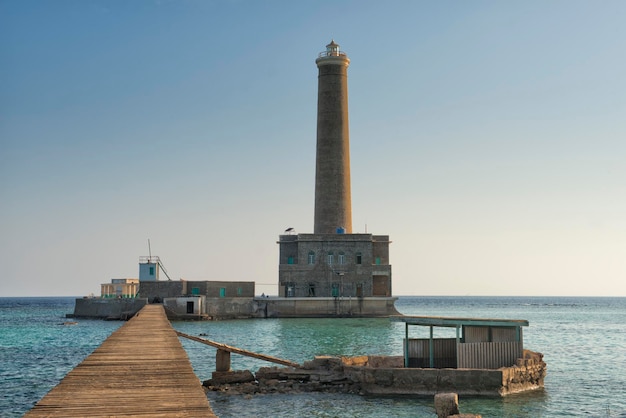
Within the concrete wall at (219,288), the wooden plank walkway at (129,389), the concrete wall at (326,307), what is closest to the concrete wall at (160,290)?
the concrete wall at (219,288)

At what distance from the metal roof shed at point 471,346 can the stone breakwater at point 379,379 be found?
63cm

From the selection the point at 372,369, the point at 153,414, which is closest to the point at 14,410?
the point at 372,369

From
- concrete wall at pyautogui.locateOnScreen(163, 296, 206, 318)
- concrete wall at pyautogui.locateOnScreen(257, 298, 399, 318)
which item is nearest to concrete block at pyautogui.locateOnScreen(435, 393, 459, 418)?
concrete wall at pyautogui.locateOnScreen(163, 296, 206, 318)

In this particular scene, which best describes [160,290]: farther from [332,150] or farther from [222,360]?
[222,360]

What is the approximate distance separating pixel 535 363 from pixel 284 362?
387 inches

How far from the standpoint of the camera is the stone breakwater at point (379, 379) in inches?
980

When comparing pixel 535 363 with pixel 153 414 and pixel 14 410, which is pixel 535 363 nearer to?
pixel 14 410

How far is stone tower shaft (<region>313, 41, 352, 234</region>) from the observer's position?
7831 centimetres

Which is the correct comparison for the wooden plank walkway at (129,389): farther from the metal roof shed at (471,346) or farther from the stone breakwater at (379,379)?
the metal roof shed at (471,346)

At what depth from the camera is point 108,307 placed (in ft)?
264

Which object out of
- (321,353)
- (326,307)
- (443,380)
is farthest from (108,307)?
(443,380)

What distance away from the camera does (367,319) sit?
79562 mm

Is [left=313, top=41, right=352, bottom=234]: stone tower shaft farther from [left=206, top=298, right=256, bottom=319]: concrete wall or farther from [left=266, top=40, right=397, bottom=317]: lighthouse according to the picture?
[left=206, top=298, right=256, bottom=319]: concrete wall

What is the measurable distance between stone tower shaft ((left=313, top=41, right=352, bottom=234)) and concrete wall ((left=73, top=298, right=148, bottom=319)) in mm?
21553
